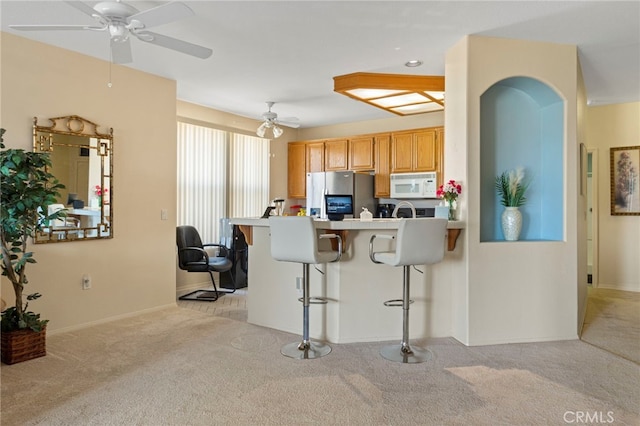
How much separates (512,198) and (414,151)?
258cm

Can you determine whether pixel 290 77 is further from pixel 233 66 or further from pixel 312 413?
pixel 312 413

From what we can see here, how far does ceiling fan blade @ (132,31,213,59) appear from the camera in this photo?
2.63 m

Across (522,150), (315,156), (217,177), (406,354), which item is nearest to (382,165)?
(315,156)

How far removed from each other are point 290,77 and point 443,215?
85.7 inches

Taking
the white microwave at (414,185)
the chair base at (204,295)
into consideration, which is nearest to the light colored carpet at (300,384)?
the chair base at (204,295)

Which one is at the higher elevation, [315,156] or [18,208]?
[315,156]

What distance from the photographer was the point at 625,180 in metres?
5.55

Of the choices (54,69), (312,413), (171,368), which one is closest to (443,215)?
(312,413)

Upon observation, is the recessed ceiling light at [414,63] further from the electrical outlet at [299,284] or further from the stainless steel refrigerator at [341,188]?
the stainless steel refrigerator at [341,188]

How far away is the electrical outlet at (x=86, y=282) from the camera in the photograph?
3834mm

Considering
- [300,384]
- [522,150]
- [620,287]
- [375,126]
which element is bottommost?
[300,384]

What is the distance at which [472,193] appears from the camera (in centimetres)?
343

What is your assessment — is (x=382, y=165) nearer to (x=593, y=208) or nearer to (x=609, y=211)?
(x=593, y=208)

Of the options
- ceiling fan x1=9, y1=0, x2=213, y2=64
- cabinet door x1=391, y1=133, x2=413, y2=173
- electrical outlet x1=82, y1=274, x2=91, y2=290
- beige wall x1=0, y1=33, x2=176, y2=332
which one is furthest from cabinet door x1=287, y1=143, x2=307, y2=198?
ceiling fan x1=9, y1=0, x2=213, y2=64
